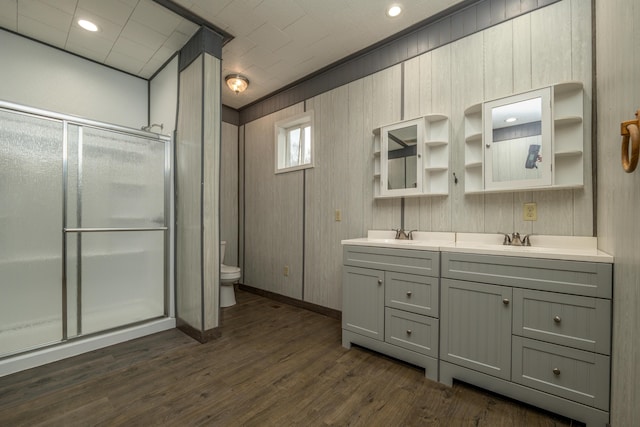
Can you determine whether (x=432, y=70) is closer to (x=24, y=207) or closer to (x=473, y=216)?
(x=473, y=216)

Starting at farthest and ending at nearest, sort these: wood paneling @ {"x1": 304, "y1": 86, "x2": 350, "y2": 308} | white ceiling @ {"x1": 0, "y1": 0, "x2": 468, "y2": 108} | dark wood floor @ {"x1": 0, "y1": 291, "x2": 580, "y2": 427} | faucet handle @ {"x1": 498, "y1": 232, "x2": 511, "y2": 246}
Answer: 1. wood paneling @ {"x1": 304, "y1": 86, "x2": 350, "y2": 308}
2. white ceiling @ {"x1": 0, "y1": 0, "x2": 468, "y2": 108}
3. faucet handle @ {"x1": 498, "y1": 232, "x2": 511, "y2": 246}
4. dark wood floor @ {"x1": 0, "y1": 291, "x2": 580, "y2": 427}

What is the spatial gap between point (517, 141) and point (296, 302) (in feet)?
8.83

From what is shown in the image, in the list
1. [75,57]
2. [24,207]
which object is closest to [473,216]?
[24,207]

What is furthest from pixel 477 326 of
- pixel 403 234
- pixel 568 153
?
pixel 568 153

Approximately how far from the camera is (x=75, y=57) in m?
2.78

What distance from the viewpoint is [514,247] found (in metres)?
1.75

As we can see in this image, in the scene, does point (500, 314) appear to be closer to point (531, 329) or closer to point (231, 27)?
point (531, 329)

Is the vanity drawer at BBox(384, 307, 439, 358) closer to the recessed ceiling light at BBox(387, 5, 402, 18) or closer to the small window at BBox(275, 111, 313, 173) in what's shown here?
the small window at BBox(275, 111, 313, 173)

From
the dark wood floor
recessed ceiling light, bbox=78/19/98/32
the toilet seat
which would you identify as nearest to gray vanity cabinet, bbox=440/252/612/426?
the dark wood floor

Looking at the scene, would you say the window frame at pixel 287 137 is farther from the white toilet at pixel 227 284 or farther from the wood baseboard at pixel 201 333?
the wood baseboard at pixel 201 333

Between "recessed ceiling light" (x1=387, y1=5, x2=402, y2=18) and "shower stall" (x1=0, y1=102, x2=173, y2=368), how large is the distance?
7.72 feet

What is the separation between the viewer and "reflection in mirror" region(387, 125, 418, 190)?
234 centimetres

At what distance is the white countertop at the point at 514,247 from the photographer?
143cm

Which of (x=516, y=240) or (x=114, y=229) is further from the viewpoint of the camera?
(x=114, y=229)
